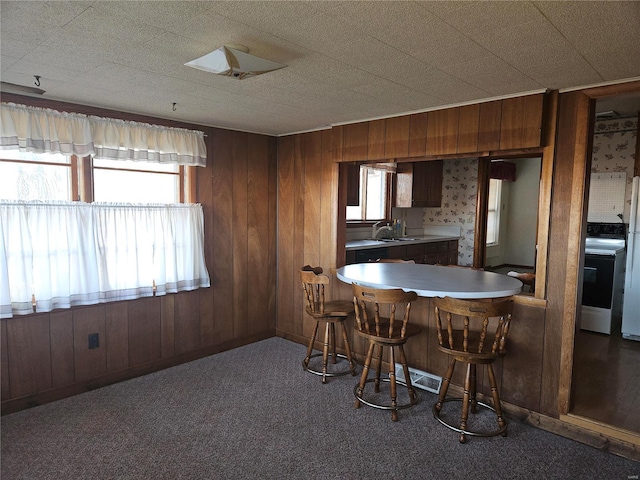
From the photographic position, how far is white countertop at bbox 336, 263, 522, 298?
8.74 ft

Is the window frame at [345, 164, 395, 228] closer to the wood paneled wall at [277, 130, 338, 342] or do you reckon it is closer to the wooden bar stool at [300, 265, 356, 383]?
the wood paneled wall at [277, 130, 338, 342]

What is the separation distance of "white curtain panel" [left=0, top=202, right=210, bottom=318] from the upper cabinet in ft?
5.24

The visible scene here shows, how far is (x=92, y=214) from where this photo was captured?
321 cm

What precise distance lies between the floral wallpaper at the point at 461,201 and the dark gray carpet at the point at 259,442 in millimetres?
3701

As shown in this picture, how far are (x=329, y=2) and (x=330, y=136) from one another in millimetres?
2468

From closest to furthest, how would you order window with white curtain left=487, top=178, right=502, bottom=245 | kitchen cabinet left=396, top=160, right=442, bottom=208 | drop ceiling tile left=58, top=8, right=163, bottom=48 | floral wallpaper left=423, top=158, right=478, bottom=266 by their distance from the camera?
drop ceiling tile left=58, top=8, right=163, bottom=48
kitchen cabinet left=396, top=160, right=442, bottom=208
floral wallpaper left=423, top=158, right=478, bottom=266
window with white curtain left=487, top=178, right=502, bottom=245

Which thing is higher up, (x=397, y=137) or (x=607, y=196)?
(x=397, y=137)

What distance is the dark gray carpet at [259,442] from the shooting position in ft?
7.56

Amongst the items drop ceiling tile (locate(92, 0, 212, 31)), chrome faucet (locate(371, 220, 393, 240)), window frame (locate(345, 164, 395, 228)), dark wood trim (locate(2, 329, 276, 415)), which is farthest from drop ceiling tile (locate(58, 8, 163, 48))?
chrome faucet (locate(371, 220, 393, 240))

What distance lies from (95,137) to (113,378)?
193 centimetres

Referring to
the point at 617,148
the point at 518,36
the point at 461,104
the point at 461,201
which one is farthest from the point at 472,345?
the point at 461,201

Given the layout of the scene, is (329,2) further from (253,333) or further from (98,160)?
(253,333)

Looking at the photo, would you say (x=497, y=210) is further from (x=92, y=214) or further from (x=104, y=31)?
(x=104, y=31)

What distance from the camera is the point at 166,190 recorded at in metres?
3.77
